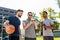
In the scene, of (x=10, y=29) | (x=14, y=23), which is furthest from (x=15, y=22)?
(x=10, y=29)

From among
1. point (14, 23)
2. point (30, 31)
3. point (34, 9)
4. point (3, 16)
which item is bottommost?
point (30, 31)

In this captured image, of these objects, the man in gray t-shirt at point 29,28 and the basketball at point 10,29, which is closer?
the basketball at point 10,29

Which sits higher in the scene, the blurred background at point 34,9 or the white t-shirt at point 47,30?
the blurred background at point 34,9

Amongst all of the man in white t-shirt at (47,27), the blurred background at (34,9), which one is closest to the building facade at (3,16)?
the blurred background at (34,9)

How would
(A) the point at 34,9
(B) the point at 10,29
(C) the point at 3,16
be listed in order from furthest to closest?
(A) the point at 34,9 < (C) the point at 3,16 < (B) the point at 10,29

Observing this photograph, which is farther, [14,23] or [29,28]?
[29,28]

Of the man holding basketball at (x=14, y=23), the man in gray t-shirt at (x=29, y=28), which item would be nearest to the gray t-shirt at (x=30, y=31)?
the man in gray t-shirt at (x=29, y=28)

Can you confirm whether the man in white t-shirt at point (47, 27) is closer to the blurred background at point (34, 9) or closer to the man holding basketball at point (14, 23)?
the blurred background at point (34, 9)

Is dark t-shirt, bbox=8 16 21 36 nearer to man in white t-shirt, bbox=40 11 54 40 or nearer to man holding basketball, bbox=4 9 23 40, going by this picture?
man holding basketball, bbox=4 9 23 40

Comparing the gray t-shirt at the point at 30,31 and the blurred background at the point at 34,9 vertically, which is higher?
the blurred background at the point at 34,9

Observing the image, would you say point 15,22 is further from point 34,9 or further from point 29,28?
point 34,9

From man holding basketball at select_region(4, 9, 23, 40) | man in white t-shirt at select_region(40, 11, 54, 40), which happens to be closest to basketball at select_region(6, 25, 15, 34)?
man holding basketball at select_region(4, 9, 23, 40)

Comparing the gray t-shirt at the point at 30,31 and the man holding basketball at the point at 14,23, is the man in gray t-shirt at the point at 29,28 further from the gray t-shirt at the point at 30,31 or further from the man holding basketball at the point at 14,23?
the man holding basketball at the point at 14,23

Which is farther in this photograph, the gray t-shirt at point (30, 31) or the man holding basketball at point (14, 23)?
the gray t-shirt at point (30, 31)
